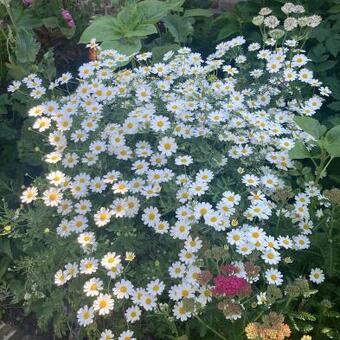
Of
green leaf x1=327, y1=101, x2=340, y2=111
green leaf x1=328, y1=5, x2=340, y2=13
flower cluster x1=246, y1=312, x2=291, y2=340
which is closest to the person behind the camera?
flower cluster x1=246, y1=312, x2=291, y2=340

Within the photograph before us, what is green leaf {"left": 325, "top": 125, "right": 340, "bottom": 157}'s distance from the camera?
2.08 metres

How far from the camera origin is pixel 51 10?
3.22 m

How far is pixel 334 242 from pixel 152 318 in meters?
0.80

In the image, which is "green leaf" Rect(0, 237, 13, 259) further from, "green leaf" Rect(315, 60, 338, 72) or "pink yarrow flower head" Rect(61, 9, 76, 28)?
"green leaf" Rect(315, 60, 338, 72)

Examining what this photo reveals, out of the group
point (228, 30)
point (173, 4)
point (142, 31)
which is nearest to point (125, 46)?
point (142, 31)

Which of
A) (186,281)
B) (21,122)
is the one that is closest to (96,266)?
(186,281)

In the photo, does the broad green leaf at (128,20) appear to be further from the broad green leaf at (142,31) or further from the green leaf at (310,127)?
the green leaf at (310,127)

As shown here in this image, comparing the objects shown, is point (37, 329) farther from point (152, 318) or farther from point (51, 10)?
point (51, 10)

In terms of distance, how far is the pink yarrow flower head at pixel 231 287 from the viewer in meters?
1.62

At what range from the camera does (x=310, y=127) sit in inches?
84.9

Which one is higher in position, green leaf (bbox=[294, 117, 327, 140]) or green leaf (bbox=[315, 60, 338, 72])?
green leaf (bbox=[294, 117, 327, 140])

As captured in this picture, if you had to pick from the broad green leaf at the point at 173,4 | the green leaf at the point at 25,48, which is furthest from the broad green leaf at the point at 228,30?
the green leaf at the point at 25,48

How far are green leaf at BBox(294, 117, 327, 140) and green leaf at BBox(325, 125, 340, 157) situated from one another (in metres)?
0.04

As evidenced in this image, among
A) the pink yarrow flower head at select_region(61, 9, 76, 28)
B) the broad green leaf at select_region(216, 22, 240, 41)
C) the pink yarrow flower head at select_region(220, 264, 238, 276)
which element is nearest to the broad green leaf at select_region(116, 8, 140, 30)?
the pink yarrow flower head at select_region(61, 9, 76, 28)
